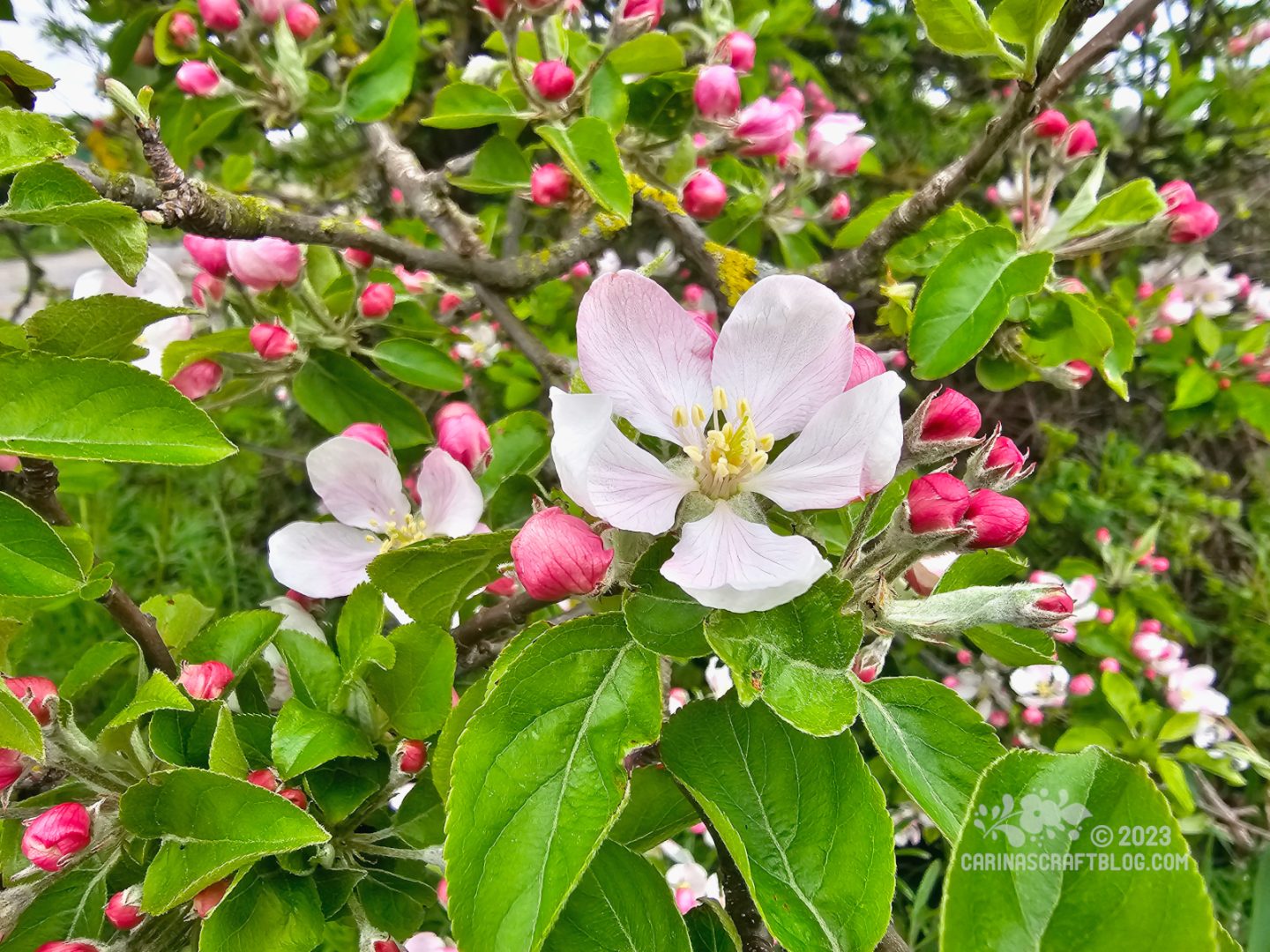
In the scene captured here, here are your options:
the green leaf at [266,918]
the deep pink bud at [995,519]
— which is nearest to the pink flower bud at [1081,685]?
the deep pink bud at [995,519]

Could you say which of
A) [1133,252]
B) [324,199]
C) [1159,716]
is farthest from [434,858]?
[1133,252]

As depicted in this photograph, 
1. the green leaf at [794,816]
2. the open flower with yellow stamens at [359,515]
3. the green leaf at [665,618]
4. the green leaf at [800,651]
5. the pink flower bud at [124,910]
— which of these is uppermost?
the green leaf at [800,651]

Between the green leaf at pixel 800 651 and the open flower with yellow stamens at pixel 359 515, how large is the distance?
0.44 meters

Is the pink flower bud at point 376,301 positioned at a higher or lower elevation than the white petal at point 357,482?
higher

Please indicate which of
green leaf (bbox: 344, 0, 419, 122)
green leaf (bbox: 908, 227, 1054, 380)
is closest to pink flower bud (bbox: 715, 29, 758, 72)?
green leaf (bbox: 344, 0, 419, 122)

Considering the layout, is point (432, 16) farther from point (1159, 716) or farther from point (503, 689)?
point (1159, 716)

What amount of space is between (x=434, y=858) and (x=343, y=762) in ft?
0.40

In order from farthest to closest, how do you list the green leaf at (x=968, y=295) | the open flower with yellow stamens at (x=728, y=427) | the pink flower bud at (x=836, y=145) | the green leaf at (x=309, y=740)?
the pink flower bud at (x=836, y=145) → the green leaf at (x=968, y=295) → the green leaf at (x=309, y=740) → the open flower with yellow stamens at (x=728, y=427)

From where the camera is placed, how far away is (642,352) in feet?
2.03

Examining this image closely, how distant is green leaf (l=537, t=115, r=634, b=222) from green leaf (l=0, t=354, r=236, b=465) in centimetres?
51

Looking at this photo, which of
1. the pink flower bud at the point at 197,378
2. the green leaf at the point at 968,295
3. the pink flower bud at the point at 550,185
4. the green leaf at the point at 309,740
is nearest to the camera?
the green leaf at the point at 309,740

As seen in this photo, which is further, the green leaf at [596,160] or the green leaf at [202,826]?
the green leaf at [596,160]

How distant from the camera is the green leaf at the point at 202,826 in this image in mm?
521

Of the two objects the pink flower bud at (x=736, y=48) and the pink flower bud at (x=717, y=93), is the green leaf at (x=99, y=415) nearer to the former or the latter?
the pink flower bud at (x=717, y=93)
